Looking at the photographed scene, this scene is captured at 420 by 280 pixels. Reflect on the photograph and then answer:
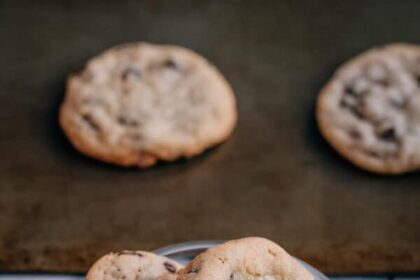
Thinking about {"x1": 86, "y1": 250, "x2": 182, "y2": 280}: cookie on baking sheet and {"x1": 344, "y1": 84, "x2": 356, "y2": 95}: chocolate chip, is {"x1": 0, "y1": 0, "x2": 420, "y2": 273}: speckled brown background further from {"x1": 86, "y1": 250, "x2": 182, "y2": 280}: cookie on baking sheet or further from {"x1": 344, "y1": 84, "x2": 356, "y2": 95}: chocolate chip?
{"x1": 86, "y1": 250, "x2": 182, "y2": 280}: cookie on baking sheet

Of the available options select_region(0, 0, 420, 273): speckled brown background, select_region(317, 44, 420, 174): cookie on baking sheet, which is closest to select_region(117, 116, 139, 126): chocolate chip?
select_region(0, 0, 420, 273): speckled brown background

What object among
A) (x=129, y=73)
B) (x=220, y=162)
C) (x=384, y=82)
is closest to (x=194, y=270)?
(x=220, y=162)

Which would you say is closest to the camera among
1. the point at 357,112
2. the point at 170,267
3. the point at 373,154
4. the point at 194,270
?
the point at 194,270

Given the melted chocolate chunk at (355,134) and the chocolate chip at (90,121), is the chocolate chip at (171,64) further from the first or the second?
the melted chocolate chunk at (355,134)

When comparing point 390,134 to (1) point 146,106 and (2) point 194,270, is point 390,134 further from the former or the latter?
(2) point 194,270

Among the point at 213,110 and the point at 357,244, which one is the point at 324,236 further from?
the point at 213,110

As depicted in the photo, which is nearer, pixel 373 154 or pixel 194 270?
pixel 194 270

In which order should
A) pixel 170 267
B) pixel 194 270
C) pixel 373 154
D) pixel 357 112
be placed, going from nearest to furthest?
pixel 194 270
pixel 170 267
pixel 373 154
pixel 357 112
